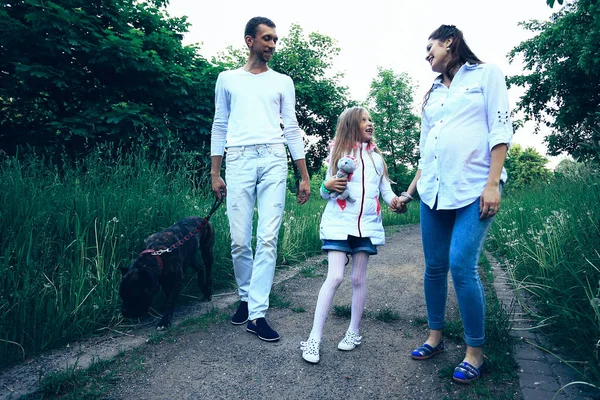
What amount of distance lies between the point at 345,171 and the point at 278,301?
2008 millimetres

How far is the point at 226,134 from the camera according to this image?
381 cm

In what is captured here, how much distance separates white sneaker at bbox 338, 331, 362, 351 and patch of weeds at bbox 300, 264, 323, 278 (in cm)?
249

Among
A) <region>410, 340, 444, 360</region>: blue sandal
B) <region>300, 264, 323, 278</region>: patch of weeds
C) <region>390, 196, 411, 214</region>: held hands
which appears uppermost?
<region>390, 196, 411, 214</region>: held hands

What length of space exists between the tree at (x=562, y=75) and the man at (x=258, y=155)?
53.1ft

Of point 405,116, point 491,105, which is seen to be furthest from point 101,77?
point 405,116

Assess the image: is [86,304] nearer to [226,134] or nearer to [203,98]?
[226,134]

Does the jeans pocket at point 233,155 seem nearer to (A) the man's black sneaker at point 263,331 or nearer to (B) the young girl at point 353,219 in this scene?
(B) the young girl at point 353,219

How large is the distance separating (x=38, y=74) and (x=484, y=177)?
9.21m

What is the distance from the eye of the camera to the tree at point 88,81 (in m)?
8.51

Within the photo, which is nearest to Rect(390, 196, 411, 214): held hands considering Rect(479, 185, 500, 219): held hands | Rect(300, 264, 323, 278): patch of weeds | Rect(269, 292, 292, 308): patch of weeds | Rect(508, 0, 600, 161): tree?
Rect(479, 185, 500, 219): held hands

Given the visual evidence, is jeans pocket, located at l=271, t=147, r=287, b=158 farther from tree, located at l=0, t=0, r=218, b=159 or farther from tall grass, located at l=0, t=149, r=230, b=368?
tree, located at l=0, t=0, r=218, b=159

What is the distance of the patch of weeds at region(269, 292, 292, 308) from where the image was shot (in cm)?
426

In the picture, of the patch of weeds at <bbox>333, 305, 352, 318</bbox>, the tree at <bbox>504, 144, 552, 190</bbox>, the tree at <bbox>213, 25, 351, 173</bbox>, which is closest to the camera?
the patch of weeds at <bbox>333, 305, 352, 318</bbox>

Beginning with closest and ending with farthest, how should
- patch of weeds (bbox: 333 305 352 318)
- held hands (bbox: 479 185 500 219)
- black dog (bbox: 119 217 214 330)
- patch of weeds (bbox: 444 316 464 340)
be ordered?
held hands (bbox: 479 185 500 219), patch of weeds (bbox: 444 316 464 340), black dog (bbox: 119 217 214 330), patch of weeds (bbox: 333 305 352 318)
